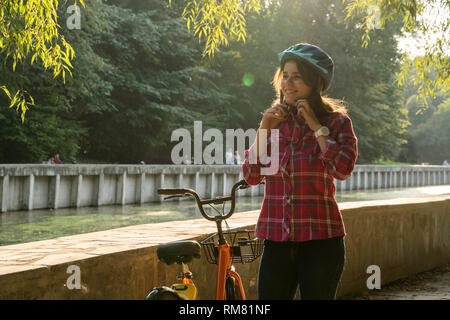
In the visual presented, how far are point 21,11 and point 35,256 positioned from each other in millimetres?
2978

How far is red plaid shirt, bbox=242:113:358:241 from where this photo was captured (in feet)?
8.45

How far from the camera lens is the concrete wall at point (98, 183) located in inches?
794

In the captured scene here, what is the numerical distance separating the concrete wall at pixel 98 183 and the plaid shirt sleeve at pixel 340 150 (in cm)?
1814

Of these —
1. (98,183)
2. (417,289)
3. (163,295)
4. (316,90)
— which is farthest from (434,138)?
(163,295)

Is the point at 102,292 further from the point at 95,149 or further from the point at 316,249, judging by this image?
the point at 95,149

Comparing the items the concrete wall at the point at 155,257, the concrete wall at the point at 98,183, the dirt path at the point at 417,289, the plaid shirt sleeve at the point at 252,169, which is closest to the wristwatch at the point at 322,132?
the plaid shirt sleeve at the point at 252,169

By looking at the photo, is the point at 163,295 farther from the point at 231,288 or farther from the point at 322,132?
the point at 322,132

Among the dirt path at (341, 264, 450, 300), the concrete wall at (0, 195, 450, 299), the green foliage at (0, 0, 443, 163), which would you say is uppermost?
the green foliage at (0, 0, 443, 163)

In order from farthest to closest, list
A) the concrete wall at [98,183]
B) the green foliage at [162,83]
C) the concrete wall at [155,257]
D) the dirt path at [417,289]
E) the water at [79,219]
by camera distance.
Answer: the green foliage at [162,83] < the concrete wall at [98,183] < the water at [79,219] < the dirt path at [417,289] < the concrete wall at [155,257]

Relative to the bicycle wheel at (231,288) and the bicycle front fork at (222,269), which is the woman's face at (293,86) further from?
the bicycle wheel at (231,288)

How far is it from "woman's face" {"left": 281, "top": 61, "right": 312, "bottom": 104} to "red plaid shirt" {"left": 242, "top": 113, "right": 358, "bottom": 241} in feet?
0.46

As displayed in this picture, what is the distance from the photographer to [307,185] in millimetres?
2611

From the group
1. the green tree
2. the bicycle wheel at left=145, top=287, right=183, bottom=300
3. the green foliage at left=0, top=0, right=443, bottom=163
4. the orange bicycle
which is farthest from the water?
the green tree

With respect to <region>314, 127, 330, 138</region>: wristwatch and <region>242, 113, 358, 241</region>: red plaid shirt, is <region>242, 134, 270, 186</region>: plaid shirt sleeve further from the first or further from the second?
<region>314, 127, 330, 138</region>: wristwatch
